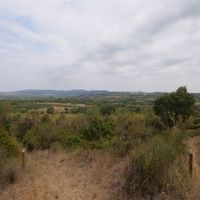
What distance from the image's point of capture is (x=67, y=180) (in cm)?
1013

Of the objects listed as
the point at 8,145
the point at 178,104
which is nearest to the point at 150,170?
the point at 8,145

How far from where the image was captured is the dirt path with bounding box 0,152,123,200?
27.1 ft

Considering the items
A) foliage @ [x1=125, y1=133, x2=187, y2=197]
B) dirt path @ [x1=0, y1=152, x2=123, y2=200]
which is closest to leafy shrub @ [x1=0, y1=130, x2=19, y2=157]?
dirt path @ [x1=0, y1=152, x2=123, y2=200]

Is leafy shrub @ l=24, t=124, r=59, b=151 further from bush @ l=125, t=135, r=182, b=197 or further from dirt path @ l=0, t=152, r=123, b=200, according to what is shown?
bush @ l=125, t=135, r=182, b=197

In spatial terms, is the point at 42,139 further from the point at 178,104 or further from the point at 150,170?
the point at 150,170

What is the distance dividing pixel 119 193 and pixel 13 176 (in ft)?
13.3

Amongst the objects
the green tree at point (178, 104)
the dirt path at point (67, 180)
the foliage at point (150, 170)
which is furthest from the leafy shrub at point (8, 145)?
the green tree at point (178, 104)

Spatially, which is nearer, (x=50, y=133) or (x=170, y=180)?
(x=170, y=180)

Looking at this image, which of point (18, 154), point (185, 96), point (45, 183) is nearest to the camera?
point (45, 183)

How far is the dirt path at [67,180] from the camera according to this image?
827 centimetres

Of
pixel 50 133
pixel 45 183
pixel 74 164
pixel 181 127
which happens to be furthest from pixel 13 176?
pixel 50 133

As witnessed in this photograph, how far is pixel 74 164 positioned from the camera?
41.4 ft

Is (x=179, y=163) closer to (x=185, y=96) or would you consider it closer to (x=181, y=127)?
(x=181, y=127)

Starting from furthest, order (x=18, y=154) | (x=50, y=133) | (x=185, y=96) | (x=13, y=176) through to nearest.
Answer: (x=185, y=96)
(x=50, y=133)
(x=18, y=154)
(x=13, y=176)
